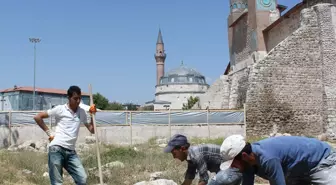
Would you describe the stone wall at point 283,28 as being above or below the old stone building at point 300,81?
above

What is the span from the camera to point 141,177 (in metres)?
7.15

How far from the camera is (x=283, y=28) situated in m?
20.2

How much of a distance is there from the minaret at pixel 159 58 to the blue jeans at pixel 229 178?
6929cm

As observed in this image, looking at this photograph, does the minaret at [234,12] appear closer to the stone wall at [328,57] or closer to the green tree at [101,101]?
the stone wall at [328,57]

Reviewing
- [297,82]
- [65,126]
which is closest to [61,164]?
[65,126]

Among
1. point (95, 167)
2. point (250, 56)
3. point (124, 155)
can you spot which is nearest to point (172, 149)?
point (95, 167)

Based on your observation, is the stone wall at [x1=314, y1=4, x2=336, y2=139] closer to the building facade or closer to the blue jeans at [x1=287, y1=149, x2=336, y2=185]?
the blue jeans at [x1=287, y1=149, x2=336, y2=185]

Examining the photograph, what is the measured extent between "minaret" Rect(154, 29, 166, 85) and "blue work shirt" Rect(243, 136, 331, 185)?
69559 mm

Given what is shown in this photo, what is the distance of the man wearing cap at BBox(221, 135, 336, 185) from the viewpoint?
2.99m

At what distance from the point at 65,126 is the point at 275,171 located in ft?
9.59

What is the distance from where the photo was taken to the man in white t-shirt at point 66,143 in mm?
4930

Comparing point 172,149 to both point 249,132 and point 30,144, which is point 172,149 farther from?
point 249,132

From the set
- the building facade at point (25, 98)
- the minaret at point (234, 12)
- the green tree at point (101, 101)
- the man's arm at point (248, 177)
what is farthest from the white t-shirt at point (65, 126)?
the green tree at point (101, 101)

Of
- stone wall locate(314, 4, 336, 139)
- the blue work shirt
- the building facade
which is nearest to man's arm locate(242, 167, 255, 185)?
the blue work shirt
